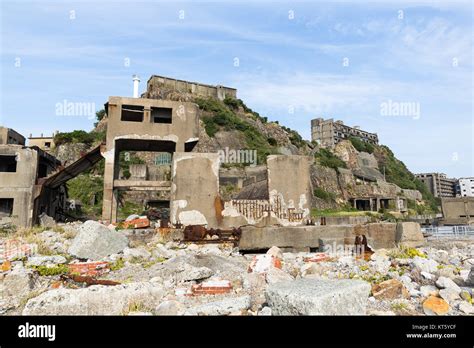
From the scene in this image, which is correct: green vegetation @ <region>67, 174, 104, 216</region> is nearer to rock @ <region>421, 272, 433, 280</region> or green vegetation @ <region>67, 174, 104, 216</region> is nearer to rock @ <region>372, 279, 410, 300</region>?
rock @ <region>421, 272, 433, 280</region>

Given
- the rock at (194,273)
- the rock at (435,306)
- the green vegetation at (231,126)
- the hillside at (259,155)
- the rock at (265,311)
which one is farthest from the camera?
the green vegetation at (231,126)

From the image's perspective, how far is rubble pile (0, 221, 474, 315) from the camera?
139 inches

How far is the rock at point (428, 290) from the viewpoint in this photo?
13.6ft

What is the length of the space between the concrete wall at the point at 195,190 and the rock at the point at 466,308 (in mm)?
6818

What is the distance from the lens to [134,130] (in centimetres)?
1538

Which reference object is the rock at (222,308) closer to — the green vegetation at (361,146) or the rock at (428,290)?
the rock at (428,290)

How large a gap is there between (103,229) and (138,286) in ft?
12.1

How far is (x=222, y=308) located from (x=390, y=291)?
208 cm

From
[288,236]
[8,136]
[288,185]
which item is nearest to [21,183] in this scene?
[8,136]

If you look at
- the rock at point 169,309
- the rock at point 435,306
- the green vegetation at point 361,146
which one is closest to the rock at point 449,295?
the rock at point 435,306

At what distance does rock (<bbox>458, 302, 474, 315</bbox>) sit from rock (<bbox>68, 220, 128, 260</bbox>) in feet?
20.2

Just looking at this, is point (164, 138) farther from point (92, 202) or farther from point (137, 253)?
point (92, 202)

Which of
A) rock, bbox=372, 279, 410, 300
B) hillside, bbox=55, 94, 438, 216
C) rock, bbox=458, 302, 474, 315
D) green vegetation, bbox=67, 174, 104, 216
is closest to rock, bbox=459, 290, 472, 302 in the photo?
rock, bbox=458, 302, 474, 315
